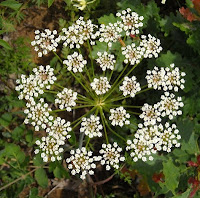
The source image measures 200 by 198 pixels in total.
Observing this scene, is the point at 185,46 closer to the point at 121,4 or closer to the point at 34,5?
the point at 121,4

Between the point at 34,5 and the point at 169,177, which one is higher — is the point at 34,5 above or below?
above

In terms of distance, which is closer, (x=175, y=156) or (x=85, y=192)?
(x=175, y=156)

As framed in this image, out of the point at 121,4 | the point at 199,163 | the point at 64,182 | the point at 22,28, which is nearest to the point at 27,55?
the point at 22,28

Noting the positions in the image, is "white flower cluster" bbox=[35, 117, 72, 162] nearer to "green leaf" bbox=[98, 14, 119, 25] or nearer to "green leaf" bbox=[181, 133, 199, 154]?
"green leaf" bbox=[181, 133, 199, 154]

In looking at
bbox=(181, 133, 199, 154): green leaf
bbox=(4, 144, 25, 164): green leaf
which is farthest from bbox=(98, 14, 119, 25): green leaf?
bbox=(4, 144, 25, 164): green leaf

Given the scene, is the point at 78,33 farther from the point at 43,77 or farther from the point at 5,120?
the point at 5,120

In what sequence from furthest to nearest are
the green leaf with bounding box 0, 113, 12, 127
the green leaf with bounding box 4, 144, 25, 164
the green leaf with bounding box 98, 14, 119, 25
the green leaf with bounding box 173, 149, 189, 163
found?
the green leaf with bounding box 98, 14, 119, 25 → the green leaf with bounding box 0, 113, 12, 127 → the green leaf with bounding box 173, 149, 189, 163 → the green leaf with bounding box 4, 144, 25, 164

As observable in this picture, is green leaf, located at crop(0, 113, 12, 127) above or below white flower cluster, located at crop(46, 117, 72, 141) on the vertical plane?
below

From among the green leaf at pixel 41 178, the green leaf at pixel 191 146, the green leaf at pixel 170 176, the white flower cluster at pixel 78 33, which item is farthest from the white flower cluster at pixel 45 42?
the green leaf at pixel 191 146

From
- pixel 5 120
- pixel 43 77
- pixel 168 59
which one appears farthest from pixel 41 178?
pixel 168 59

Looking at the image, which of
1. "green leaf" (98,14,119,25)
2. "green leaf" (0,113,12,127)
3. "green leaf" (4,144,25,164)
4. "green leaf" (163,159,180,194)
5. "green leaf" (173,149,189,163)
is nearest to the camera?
"green leaf" (163,159,180,194)

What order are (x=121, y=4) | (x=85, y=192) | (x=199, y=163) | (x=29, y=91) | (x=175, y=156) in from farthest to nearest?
1. (x=85, y=192)
2. (x=121, y=4)
3. (x=175, y=156)
4. (x=199, y=163)
5. (x=29, y=91)
